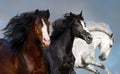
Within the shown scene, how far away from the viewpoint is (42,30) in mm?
7598

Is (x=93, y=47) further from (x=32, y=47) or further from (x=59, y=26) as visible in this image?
(x=32, y=47)

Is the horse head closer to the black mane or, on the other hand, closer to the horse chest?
the black mane

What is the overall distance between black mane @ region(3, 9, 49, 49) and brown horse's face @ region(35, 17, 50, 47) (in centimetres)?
11

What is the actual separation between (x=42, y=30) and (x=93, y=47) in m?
5.88

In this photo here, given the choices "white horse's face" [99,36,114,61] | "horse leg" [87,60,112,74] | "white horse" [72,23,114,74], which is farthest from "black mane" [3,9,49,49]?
"white horse's face" [99,36,114,61]

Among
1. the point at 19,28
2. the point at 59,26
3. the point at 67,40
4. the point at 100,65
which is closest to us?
the point at 19,28

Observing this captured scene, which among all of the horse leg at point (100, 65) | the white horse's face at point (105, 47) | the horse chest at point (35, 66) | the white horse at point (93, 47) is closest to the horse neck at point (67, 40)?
the horse chest at point (35, 66)

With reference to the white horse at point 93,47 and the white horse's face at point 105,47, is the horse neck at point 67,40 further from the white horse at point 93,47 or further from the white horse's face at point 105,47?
the white horse's face at point 105,47

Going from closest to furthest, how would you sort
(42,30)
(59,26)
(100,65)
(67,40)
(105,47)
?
(42,30) < (67,40) < (59,26) < (100,65) < (105,47)

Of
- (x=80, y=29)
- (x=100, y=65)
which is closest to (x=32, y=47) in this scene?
(x=80, y=29)

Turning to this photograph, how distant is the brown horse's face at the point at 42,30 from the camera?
748 centimetres

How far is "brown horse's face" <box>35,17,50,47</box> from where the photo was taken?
24.5 ft

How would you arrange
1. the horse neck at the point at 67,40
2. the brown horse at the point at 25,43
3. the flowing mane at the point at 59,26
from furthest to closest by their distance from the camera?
1. the flowing mane at the point at 59,26
2. the horse neck at the point at 67,40
3. the brown horse at the point at 25,43

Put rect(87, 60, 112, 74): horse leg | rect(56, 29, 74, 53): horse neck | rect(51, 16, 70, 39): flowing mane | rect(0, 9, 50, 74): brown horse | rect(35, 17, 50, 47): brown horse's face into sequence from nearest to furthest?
rect(0, 9, 50, 74): brown horse → rect(35, 17, 50, 47): brown horse's face → rect(56, 29, 74, 53): horse neck → rect(51, 16, 70, 39): flowing mane → rect(87, 60, 112, 74): horse leg
